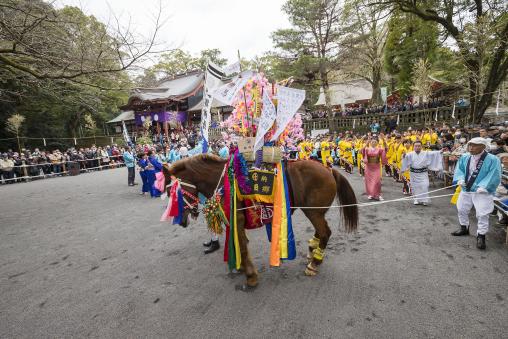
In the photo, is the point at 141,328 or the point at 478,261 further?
the point at 478,261

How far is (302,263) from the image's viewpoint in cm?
382

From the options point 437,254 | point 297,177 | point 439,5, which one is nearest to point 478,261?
point 437,254

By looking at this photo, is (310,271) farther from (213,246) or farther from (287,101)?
(287,101)

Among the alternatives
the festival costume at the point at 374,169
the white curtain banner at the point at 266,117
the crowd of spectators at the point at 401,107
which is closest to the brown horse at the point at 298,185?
the white curtain banner at the point at 266,117

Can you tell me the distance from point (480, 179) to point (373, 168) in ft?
9.65

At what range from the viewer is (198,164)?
3516mm

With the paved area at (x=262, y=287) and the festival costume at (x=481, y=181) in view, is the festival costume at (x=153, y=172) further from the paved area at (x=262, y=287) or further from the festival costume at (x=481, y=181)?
the festival costume at (x=481, y=181)

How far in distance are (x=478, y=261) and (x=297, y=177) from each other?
2.76m

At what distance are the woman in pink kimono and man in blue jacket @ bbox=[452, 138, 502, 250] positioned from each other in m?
2.54

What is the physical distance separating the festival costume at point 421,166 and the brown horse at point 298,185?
3.58 meters

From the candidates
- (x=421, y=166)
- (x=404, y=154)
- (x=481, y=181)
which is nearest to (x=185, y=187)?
(x=481, y=181)

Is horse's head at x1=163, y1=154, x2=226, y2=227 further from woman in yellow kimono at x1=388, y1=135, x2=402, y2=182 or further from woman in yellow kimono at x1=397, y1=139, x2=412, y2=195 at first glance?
woman in yellow kimono at x1=388, y1=135, x2=402, y2=182

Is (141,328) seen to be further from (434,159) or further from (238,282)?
(434,159)

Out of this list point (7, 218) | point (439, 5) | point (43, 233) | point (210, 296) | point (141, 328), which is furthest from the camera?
point (439, 5)
